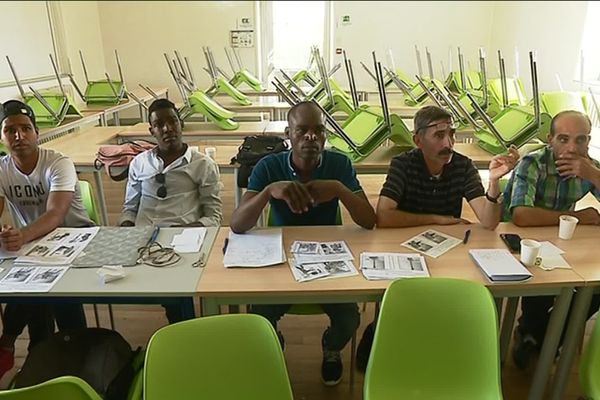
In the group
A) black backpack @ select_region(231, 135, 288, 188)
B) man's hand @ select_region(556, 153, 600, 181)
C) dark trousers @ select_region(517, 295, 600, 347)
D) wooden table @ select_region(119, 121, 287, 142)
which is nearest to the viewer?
man's hand @ select_region(556, 153, 600, 181)

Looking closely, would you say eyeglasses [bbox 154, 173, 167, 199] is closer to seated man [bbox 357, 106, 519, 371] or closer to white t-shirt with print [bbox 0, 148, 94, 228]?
white t-shirt with print [bbox 0, 148, 94, 228]

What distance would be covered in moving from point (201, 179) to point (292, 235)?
70 centimetres

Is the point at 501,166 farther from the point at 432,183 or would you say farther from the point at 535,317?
the point at 535,317

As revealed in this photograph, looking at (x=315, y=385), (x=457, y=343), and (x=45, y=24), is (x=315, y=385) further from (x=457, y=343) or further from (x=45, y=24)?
(x=45, y=24)

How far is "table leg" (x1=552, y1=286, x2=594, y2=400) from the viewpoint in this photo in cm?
Result: 160

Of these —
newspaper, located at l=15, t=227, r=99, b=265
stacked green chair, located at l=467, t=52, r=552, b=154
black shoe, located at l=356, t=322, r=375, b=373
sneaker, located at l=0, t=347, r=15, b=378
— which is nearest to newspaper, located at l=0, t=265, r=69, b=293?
newspaper, located at l=15, t=227, r=99, b=265

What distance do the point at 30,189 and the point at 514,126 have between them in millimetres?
2803

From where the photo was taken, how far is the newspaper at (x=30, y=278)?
1.47 meters

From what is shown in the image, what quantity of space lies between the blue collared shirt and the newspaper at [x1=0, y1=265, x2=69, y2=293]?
0.79 metres

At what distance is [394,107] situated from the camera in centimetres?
500

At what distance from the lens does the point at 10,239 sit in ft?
5.65

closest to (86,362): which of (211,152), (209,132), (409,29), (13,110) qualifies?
(13,110)

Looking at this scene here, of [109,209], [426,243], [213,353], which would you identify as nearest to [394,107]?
[109,209]

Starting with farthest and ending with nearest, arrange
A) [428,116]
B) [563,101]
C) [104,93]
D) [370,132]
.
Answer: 1. [104,93]
2. [563,101]
3. [370,132]
4. [428,116]
